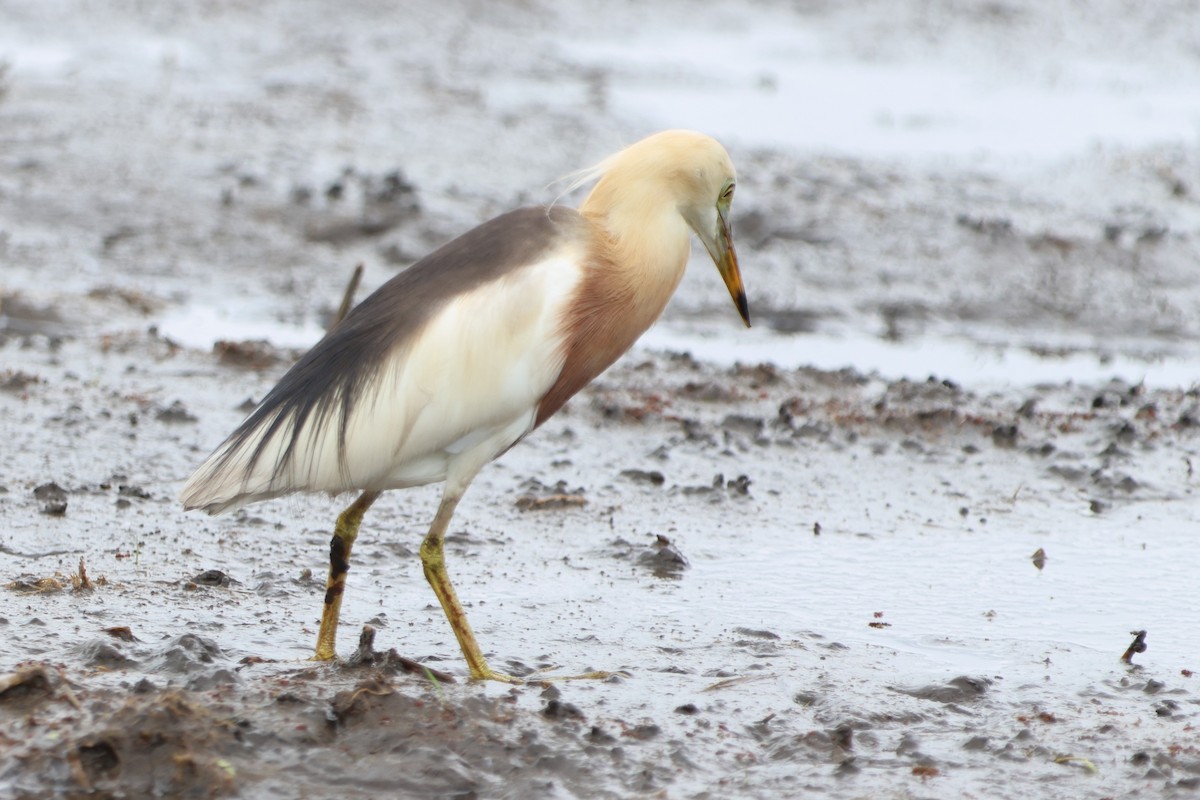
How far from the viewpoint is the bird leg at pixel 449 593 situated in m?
4.67

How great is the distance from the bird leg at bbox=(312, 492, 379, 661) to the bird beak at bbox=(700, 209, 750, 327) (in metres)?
1.31

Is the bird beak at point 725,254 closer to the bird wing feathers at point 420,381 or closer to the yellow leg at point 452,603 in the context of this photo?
the bird wing feathers at point 420,381

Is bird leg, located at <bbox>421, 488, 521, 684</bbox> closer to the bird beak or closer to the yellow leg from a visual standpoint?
the yellow leg

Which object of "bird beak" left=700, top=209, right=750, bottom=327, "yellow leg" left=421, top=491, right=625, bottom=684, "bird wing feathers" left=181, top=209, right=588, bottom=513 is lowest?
"yellow leg" left=421, top=491, right=625, bottom=684

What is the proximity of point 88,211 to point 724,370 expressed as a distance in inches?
171

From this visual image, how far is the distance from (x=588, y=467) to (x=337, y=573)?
2.37 meters

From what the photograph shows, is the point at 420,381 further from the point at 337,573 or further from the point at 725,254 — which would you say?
the point at 725,254

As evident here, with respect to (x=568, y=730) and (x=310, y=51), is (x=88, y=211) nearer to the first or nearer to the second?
(x=310, y=51)

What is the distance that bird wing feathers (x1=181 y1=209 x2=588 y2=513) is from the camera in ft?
15.0

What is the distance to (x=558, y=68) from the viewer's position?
14.4 m

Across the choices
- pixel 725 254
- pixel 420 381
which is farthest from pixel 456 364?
pixel 725 254

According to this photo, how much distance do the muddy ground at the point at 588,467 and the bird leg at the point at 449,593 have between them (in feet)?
0.36

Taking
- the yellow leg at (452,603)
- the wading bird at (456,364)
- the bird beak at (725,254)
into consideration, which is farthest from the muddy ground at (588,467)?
the bird beak at (725,254)

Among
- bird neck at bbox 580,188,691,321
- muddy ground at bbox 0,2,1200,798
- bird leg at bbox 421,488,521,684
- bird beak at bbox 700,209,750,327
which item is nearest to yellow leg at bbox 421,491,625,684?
bird leg at bbox 421,488,521,684
